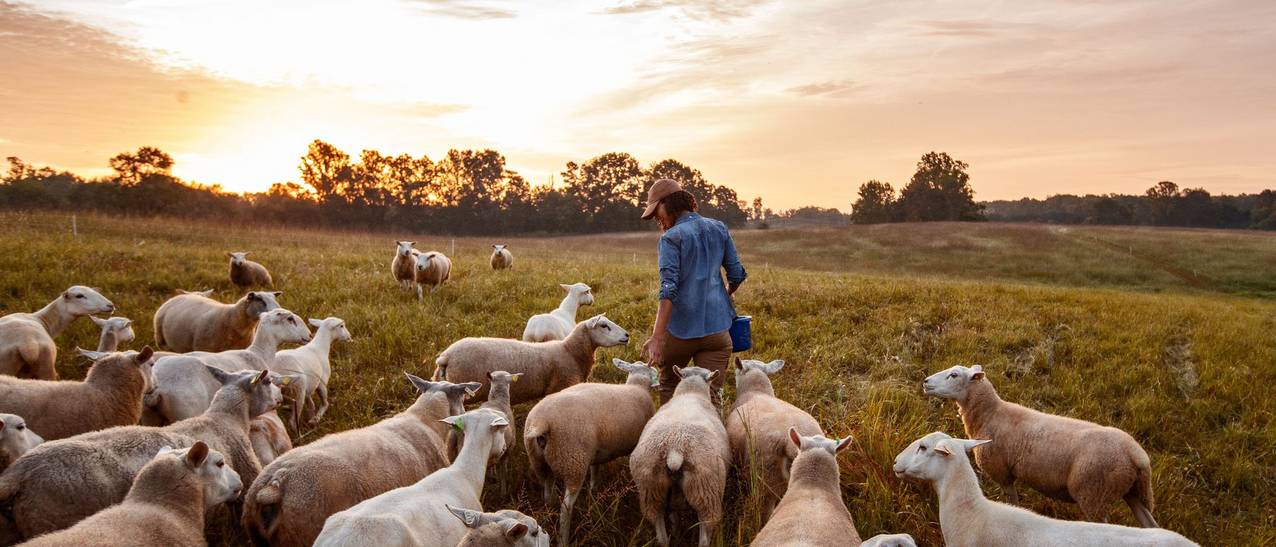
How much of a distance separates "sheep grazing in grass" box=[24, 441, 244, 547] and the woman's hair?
466 cm

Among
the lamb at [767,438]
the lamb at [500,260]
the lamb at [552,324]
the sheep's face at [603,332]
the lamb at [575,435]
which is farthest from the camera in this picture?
the lamb at [500,260]

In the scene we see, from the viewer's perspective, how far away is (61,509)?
467 centimetres

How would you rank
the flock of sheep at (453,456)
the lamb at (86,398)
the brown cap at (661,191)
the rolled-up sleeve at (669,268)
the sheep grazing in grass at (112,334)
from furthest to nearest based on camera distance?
the sheep grazing in grass at (112,334) < the brown cap at (661,191) < the rolled-up sleeve at (669,268) < the lamb at (86,398) < the flock of sheep at (453,456)

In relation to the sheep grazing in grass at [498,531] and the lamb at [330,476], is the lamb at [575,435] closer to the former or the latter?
the lamb at [330,476]

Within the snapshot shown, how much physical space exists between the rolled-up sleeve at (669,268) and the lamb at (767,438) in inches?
54.8

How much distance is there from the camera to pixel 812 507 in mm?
4629

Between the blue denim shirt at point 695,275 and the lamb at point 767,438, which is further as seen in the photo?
the blue denim shirt at point 695,275

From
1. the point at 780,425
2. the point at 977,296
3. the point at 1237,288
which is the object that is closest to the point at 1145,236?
the point at 1237,288

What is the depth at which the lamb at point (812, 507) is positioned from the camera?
4.16 meters

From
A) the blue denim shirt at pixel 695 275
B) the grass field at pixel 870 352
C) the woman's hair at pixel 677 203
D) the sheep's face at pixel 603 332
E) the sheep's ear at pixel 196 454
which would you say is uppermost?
the woman's hair at pixel 677 203

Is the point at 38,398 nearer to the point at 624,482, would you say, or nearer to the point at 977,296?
the point at 624,482

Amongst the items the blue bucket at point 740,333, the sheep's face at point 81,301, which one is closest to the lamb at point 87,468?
the blue bucket at point 740,333

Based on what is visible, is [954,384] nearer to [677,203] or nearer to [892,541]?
[677,203]

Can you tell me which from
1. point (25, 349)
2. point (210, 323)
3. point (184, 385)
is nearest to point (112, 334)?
point (25, 349)
